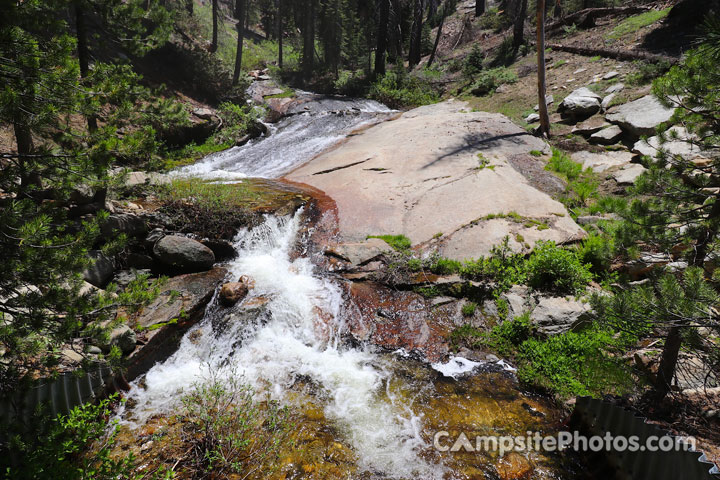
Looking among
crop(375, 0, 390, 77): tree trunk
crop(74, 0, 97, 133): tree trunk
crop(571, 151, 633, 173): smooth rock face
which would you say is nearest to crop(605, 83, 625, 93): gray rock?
crop(571, 151, 633, 173): smooth rock face

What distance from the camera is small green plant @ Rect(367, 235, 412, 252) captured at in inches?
323

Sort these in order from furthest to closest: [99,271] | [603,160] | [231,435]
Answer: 1. [603,160]
2. [99,271]
3. [231,435]

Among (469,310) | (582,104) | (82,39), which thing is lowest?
(469,310)

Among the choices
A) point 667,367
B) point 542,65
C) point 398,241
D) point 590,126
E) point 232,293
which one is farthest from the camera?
point 542,65

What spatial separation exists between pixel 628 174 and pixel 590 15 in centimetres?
2020

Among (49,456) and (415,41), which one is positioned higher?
(415,41)

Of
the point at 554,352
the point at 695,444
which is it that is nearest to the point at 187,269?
the point at 554,352

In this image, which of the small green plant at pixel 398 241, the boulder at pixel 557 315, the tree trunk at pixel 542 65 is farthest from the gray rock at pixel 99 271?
the tree trunk at pixel 542 65

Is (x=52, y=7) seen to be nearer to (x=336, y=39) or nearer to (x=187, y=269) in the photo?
(x=187, y=269)

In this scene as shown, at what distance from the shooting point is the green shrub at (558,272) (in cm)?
659

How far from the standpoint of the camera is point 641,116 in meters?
11.5

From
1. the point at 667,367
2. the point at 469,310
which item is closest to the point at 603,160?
the point at 469,310

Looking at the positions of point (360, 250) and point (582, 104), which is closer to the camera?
point (360, 250)

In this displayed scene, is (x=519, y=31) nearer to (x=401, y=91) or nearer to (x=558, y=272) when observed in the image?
(x=401, y=91)
